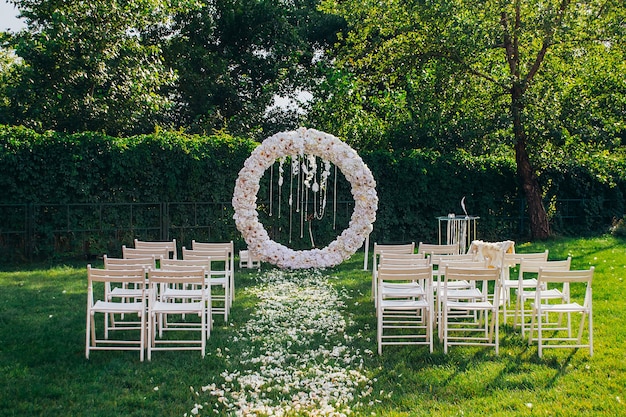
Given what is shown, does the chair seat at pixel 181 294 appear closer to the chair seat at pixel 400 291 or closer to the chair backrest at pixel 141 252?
the chair backrest at pixel 141 252

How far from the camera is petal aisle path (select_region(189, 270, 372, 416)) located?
18.4 feet

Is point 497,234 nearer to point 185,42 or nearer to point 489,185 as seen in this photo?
point 489,185

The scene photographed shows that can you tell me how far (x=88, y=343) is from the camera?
6996mm

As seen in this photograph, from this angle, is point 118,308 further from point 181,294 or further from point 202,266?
point 202,266

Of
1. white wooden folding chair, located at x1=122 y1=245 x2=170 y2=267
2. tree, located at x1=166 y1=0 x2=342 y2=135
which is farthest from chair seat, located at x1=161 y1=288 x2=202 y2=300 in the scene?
tree, located at x1=166 y1=0 x2=342 y2=135

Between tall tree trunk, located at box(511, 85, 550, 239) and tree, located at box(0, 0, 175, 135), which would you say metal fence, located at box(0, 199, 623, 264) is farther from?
tree, located at box(0, 0, 175, 135)

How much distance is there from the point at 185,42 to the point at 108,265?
16398 millimetres

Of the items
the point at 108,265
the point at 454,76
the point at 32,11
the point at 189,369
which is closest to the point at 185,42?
the point at 32,11

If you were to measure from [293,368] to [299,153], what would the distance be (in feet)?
20.5

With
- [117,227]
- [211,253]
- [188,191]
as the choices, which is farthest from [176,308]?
[188,191]

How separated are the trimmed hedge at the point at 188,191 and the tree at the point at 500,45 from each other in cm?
147

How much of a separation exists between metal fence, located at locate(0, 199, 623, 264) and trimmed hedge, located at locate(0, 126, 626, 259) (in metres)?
0.02

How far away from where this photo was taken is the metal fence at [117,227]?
1370cm

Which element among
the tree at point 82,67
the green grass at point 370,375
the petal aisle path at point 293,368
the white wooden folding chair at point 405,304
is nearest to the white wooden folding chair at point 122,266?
the green grass at point 370,375
